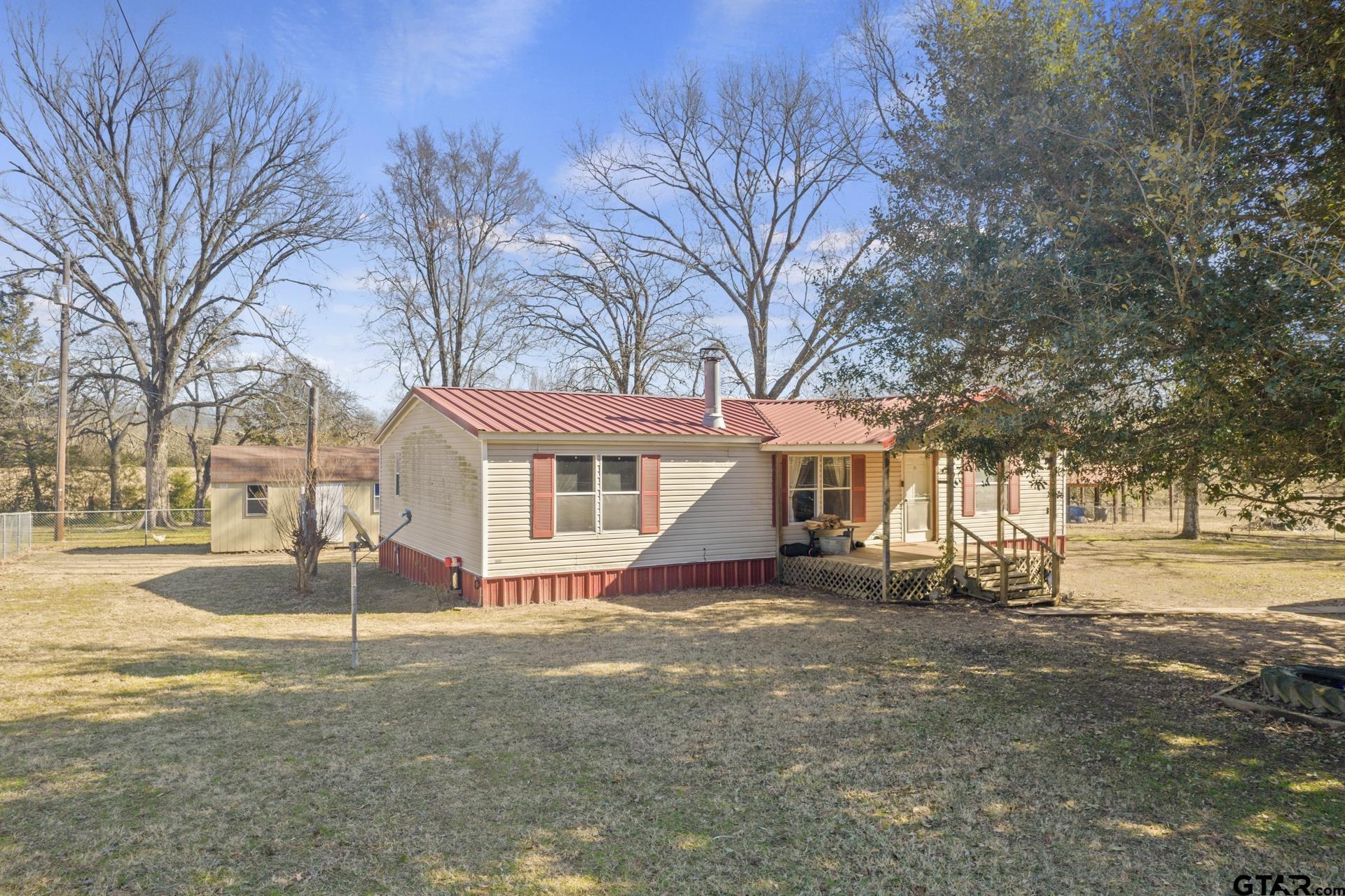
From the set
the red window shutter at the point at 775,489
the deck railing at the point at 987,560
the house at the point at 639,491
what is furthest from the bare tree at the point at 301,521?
the deck railing at the point at 987,560

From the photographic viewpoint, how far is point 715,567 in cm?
1359

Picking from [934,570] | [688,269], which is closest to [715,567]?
[934,570]

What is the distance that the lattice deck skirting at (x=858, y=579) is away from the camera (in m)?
12.4

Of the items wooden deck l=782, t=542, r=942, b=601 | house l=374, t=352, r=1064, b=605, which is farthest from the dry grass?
wooden deck l=782, t=542, r=942, b=601

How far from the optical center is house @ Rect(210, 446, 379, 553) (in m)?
20.1

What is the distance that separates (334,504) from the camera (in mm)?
21047

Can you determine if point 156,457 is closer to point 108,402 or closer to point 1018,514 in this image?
point 108,402

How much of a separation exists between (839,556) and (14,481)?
32856mm

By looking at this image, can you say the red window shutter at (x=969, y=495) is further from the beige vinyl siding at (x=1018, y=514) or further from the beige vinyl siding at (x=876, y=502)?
the beige vinyl siding at (x=876, y=502)

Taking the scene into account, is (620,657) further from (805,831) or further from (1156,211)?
(1156,211)

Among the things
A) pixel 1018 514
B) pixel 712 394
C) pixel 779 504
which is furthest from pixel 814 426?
pixel 1018 514

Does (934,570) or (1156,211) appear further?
(934,570)

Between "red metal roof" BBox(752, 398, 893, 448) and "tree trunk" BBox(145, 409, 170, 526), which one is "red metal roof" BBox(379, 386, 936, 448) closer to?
"red metal roof" BBox(752, 398, 893, 448)

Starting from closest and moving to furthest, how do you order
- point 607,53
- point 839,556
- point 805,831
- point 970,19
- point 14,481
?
point 805,831
point 970,19
point 839,556
point 607,53
point 14,481
